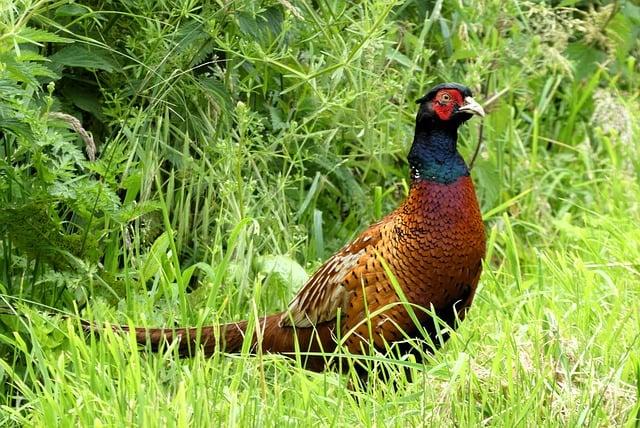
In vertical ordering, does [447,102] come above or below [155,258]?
above

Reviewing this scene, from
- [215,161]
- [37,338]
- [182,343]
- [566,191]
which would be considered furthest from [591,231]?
[37,338]

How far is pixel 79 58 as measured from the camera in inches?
178

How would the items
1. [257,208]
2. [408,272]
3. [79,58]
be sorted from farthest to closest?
[257,208]
[79,58]
[408,272]

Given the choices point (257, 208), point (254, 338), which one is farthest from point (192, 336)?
point (257, 208)

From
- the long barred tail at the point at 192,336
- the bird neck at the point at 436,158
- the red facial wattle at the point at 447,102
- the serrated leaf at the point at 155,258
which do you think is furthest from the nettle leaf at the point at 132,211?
the red facial wattle at the point at 447,102

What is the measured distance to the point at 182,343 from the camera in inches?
171

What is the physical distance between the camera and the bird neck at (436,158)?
4371 mm

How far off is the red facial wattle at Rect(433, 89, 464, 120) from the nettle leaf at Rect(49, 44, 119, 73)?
1.09 meters

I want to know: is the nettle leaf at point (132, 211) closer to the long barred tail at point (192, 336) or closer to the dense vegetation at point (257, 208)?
the dense vegetation at point (257, 208)

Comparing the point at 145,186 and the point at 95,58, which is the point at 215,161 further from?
the point at 95,58

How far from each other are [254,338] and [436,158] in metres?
0.83

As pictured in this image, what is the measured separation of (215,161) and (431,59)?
146 centimetres

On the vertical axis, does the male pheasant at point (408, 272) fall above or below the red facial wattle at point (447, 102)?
below

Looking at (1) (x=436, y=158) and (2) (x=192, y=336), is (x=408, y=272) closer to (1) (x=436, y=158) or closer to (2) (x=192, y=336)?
(1) (x=436, y=158)
